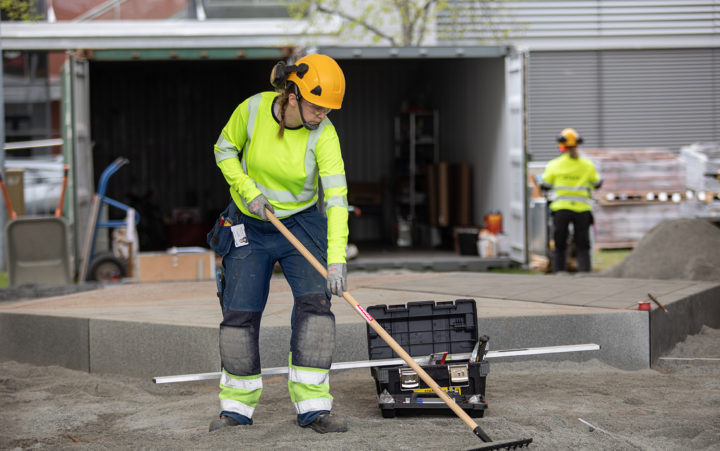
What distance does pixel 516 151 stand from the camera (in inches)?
523

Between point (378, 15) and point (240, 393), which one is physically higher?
point (378, 15)

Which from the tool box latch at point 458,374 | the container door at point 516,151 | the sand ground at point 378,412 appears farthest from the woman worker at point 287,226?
the container door at point 516,151

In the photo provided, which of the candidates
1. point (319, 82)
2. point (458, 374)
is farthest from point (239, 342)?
point (319, 82)

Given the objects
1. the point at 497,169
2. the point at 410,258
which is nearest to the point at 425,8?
the point at 497,169

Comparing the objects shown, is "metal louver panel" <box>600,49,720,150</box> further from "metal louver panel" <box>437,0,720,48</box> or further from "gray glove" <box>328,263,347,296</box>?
"gray glove" <box>328,263,347,296</box>

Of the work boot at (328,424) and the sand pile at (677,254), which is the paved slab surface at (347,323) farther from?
the work boot at (328,424)

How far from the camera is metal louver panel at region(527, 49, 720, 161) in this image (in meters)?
18.8

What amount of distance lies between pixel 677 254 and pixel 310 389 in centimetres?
638

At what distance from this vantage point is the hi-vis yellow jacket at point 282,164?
4.85 meters

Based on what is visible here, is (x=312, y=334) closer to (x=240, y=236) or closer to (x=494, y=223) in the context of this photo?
(x=240, y=236)

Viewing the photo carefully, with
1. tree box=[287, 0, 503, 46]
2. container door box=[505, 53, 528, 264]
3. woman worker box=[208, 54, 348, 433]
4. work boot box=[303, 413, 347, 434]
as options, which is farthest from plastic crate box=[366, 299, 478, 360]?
tree box=[287, 0, 503, 46]

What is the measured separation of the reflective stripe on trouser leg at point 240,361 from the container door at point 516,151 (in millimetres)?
8511

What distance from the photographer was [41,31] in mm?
17516

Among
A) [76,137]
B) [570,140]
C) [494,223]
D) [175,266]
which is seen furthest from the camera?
[494,223]
